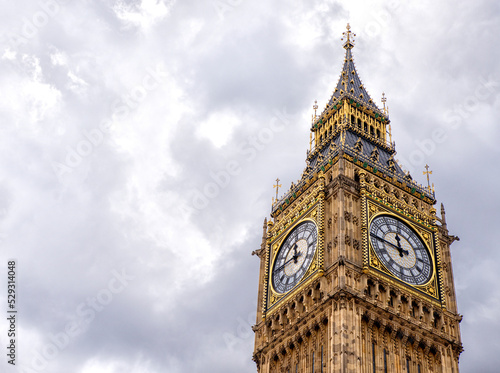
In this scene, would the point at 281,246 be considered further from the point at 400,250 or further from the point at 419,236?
the point at 419,236

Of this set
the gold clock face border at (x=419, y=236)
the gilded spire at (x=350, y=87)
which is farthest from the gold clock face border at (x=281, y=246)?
the gilded spire at (x=350, y=87)

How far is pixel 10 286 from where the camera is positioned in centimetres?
6638

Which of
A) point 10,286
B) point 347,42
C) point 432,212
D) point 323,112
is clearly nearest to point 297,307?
point 432,212

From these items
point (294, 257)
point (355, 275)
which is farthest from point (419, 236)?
point (294, 257)

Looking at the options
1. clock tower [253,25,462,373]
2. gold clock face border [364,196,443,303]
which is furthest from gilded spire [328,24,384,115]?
gold clock face border [364,196,443,303]

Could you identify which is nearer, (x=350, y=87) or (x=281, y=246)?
(x=281, y=246)

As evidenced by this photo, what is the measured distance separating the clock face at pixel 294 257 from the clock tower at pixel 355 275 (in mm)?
112

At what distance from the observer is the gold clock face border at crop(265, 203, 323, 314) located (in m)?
74.1

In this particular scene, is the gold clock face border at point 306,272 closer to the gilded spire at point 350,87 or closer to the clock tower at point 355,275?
the clock tower at point 355,275

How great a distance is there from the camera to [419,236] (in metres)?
79.6

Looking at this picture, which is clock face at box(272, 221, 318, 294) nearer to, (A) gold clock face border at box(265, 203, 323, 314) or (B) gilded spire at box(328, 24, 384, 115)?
(A) gold clock face border at box(265, 203, 323, 314)

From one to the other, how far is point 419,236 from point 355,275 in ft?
36.2

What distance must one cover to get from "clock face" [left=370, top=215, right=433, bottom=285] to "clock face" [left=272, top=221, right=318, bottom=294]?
5.73 meters

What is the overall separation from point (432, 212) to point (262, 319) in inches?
811
